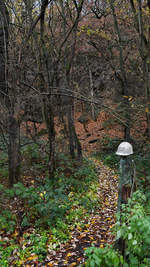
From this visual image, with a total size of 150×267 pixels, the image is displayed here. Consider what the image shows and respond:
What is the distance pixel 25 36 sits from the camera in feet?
17.0

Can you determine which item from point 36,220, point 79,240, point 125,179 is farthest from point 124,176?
point 36,220

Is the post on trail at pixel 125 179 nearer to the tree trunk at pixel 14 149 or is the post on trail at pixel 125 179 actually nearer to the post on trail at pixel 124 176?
the post on trail at pixel 124 176

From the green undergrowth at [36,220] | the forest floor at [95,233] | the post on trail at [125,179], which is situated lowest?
the forest floor at [95,233]

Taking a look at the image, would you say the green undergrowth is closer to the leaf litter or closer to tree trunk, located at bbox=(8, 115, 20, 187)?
the leaf litter

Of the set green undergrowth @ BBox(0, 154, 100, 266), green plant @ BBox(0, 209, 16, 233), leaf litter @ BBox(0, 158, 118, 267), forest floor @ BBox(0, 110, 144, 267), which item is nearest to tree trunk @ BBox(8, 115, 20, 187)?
green undergrowth @ BBox(0, 154, 100, 266)

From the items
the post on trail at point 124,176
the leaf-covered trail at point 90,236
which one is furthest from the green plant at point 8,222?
the post on trail at point 124,176

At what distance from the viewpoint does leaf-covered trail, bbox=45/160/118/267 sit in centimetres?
390

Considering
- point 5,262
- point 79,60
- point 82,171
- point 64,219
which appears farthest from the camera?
point 79,60

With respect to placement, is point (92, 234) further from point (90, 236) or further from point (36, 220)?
point (36, 220)

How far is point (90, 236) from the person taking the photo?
4.70m

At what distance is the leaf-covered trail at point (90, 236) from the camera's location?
12.8ft

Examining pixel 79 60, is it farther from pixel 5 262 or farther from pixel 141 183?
pixel 5 262

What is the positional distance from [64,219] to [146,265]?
10.1 ft

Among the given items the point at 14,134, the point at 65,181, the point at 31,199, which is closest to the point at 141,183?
the point at 65,181
